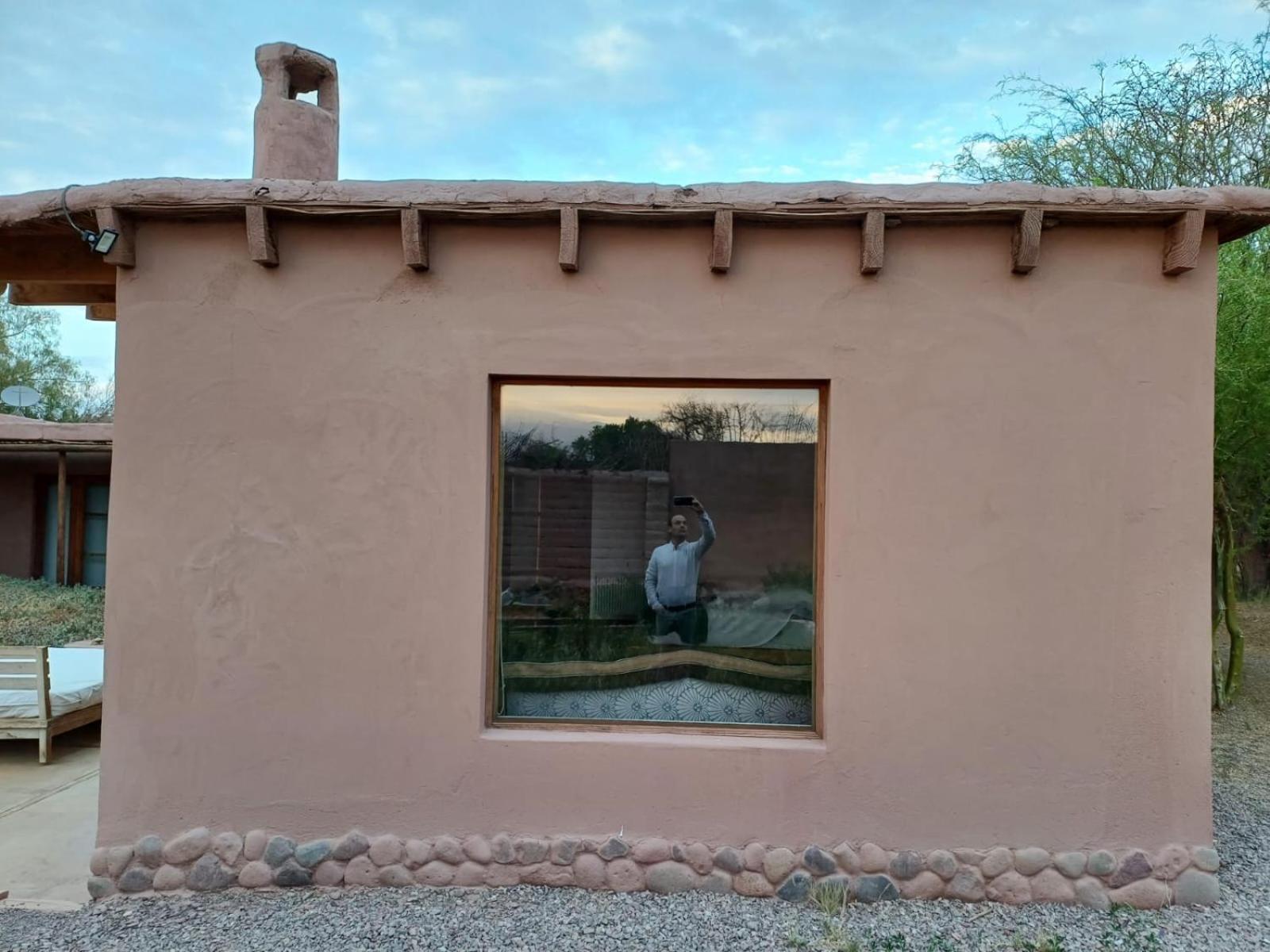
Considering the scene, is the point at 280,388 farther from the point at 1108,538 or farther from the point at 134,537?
the point at 1108,538

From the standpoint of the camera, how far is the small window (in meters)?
3.92

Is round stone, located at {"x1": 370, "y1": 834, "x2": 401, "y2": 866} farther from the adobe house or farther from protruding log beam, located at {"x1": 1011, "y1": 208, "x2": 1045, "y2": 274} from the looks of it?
protruding log beam, located at {"x1": 1011, "y1": 208, "x2": 1045, "y2": 274}

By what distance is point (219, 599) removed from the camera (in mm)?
3799

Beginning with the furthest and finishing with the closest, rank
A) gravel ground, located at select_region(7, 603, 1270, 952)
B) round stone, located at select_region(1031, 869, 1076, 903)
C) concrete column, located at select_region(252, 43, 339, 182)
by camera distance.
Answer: concrete column, located at select_region(252, 43, 339, 182)
round stone, located at select_region(1031, 869, 1076, 903)
gravel ground, located at select_region(7, 603, 1270, 952)

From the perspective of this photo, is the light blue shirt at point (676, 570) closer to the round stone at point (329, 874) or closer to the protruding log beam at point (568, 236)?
the protruding log beam at point (568, 236)

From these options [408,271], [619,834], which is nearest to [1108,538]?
[619,834]

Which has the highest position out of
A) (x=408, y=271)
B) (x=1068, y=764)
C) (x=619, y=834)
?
(x=408, y=271)

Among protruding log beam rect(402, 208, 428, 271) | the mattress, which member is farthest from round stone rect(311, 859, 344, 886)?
protruding log beam rect(402, 208, 428, 271)

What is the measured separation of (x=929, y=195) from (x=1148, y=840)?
3.23 m

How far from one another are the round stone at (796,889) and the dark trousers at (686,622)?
46.4 inches

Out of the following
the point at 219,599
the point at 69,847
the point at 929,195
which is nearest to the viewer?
the point at 929,195

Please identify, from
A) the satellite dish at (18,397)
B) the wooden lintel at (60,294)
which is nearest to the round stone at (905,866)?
the wooden lintel at (60,294)

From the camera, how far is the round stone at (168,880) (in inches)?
147

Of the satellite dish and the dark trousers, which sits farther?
the satellite dish
